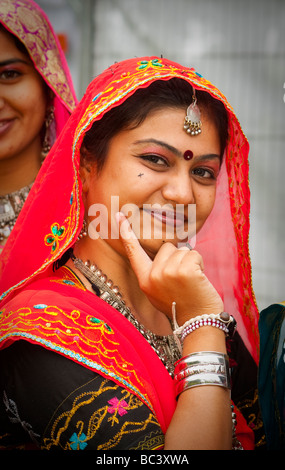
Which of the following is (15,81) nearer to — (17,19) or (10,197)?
(17,19)

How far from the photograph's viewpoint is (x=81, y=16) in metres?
5.16

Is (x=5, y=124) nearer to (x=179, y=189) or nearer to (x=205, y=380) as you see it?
(x=179, y=189)

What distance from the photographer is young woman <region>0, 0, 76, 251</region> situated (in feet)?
9.03

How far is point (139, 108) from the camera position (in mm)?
1852

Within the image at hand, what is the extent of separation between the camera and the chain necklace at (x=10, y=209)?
285 cm

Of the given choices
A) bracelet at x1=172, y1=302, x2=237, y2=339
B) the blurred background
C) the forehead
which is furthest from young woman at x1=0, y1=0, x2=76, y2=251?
the blurred background

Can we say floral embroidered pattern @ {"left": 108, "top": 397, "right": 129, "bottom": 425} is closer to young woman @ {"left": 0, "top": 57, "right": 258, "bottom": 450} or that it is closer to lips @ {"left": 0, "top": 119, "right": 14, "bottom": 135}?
young woman @ {"left": 0, "top": 57, "right": 258, "bottom": 450}

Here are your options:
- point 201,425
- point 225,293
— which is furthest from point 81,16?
point 201,425

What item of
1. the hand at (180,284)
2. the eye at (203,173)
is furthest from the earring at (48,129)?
the hand at (180,284)

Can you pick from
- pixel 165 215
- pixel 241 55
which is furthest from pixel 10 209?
pixel 241 55

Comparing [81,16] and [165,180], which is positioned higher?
[81,16]

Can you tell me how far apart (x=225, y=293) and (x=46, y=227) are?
74cm

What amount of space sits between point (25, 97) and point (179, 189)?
1.29 meters

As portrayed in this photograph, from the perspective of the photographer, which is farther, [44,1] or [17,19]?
[44,1]
